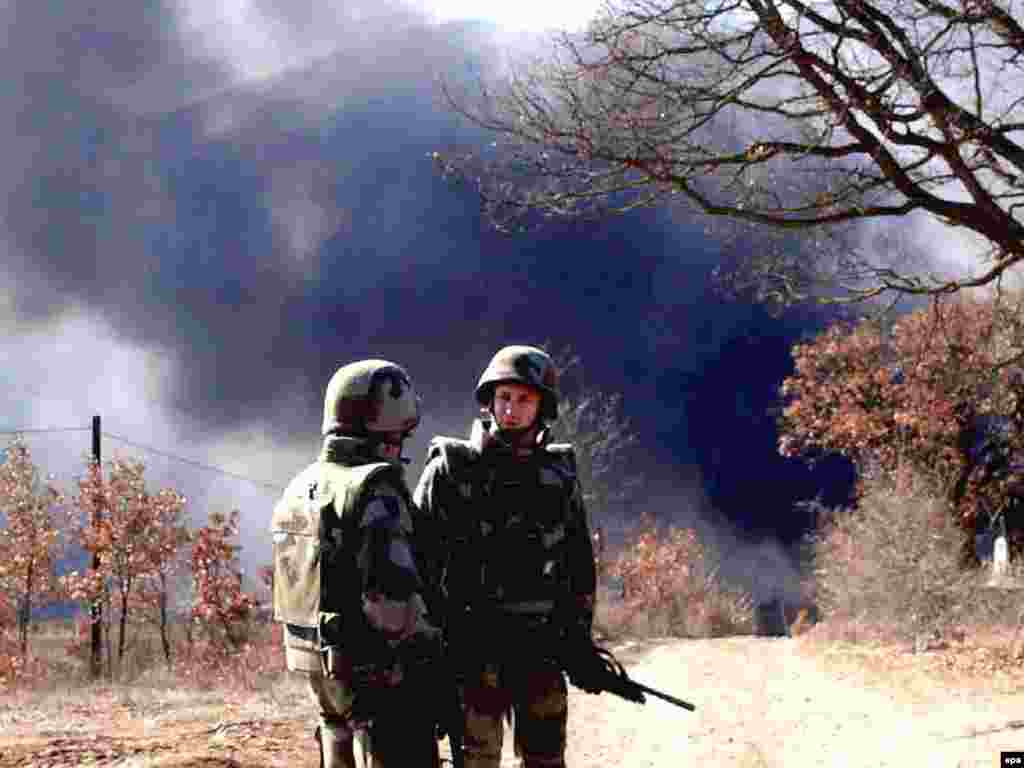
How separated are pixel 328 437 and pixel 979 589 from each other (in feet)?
50.0

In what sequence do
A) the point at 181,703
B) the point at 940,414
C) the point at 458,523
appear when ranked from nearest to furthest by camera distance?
the point at 458,523 → the point at 181,703 → the point at 940,414

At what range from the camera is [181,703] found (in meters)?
10.9

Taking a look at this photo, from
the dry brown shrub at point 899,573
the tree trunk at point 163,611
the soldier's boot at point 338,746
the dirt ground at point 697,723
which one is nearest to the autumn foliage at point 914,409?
the dry brown shrub at point 899,573

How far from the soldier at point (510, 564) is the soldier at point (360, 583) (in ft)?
2.44

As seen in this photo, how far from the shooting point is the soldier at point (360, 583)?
435 centimetres

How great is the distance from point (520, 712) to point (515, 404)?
1.47 meters

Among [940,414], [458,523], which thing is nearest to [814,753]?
[458,523]

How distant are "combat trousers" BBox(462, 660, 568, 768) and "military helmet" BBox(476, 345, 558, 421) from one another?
127cm

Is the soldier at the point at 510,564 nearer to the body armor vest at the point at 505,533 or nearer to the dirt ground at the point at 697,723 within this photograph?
the body armor vest at the point at 505,533

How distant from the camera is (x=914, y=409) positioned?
85.5 ft

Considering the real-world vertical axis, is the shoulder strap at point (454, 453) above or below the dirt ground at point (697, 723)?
above

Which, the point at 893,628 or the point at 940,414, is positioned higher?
the point at 940,414

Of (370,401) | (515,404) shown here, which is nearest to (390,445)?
(370,401)

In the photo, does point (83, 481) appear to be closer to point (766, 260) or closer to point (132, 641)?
point (132, 641)
